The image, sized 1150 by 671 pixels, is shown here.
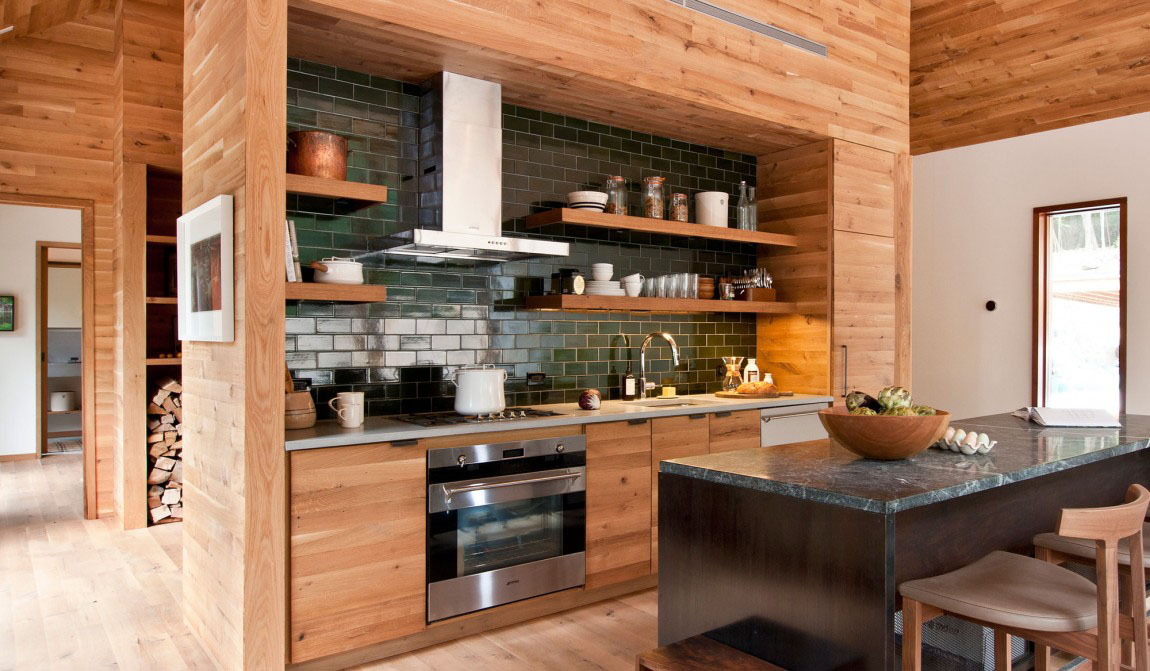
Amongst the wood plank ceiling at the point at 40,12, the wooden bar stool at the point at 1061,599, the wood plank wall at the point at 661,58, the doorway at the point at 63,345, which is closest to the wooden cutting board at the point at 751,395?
the wood plank wall at the point at 661,58

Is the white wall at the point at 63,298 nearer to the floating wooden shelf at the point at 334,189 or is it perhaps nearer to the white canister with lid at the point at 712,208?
the floating wooden shelf at the point at 334,189

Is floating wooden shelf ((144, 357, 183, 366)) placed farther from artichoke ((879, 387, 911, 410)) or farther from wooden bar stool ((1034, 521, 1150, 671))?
wooden bar stool ((1034, 521, 1150, 671))

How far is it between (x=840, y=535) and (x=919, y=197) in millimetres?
5801

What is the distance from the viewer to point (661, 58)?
13.3ft

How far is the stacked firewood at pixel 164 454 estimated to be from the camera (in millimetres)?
5449

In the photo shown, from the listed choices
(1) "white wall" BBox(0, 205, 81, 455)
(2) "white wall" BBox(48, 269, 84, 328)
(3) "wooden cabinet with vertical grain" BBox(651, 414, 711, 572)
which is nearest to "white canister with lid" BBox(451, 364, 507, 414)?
(3) "wooden cabinet with vertical grain" BBox(651, 414, 711, 572)

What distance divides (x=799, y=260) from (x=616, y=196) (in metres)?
1.48

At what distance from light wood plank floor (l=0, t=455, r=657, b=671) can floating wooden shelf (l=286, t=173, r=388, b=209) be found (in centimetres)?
194

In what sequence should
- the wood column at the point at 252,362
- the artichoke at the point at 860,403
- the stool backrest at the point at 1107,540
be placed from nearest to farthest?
1. the stool backrest at the point at 1107,540
2. the artichoke at the point at 860,403
3. the wood column at the point at 252,362

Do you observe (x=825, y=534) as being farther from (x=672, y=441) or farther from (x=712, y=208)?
(x=712, y=208)

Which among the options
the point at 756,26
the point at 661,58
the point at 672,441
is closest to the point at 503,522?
the point at 672,441

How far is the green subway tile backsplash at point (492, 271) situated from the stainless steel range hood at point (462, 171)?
178 millimetres

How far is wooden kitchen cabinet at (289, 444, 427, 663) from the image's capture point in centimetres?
299

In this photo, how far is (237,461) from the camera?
9.62 ft
